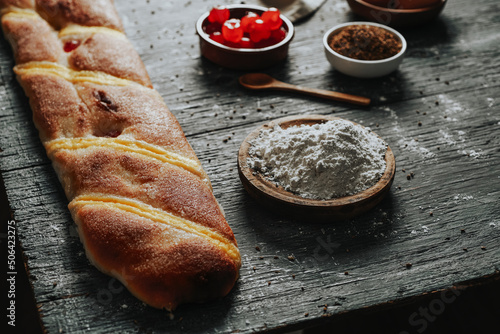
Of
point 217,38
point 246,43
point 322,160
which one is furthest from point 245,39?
point 322,160

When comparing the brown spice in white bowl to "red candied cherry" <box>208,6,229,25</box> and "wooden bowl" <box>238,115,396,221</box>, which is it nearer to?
"red candied cherry" <box>208,6,229,25</box>

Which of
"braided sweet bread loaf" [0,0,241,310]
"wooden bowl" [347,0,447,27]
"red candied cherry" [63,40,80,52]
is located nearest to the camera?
"braided sweet bread loaf" [0,0,241,310]

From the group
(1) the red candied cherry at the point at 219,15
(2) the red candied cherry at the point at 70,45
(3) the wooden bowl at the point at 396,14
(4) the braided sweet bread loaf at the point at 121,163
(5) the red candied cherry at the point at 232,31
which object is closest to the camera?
(4) the braided sweet bread loaf at the point at 121,163

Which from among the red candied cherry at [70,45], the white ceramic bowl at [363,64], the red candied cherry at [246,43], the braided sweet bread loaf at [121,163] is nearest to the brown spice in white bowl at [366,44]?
the white ceramic bowl at [363,64]

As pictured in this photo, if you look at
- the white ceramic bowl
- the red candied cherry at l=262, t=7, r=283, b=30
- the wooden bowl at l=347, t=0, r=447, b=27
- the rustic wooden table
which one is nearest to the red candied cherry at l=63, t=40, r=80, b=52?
the rustic wooden table

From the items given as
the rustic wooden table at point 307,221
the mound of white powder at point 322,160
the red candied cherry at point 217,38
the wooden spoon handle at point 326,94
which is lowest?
the rustic wooden table at point 307,221

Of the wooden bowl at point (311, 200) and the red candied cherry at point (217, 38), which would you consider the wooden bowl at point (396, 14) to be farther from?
the wooden bowl at point (311, 200)
